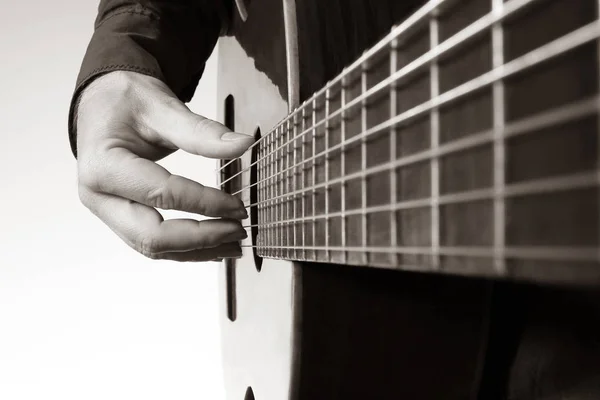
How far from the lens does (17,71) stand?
1.70 metres

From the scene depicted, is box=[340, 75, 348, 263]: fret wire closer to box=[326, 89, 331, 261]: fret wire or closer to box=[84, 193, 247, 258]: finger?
box=[326, 89, 331, 261]: fret wire

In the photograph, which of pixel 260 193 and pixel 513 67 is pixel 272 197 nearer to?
pixel 260 193

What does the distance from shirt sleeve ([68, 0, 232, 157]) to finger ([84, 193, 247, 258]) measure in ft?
0.57

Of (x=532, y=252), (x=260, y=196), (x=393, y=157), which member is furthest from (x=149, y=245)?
(x=532, y=252)

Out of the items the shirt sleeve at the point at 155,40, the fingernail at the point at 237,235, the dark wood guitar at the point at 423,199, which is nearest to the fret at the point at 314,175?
the dark wood guitar at the point at 423,199

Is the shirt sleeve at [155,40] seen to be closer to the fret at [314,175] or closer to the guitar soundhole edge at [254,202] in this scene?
the guitar soundhole edge at [254,202]

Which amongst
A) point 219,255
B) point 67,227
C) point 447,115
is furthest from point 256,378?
point 67,227

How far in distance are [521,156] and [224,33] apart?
0.79 metres

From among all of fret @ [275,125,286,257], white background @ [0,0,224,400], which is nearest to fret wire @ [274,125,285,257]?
fret @ [275,125,286,257]

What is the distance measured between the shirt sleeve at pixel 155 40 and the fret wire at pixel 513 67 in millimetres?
496

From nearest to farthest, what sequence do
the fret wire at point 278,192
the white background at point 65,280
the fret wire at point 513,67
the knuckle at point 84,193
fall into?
the fret wire at point 513,67
the fret wire at point 278,192
the knuckle at point 84,193
the white background at point 65,280

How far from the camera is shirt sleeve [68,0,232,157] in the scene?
71 cm

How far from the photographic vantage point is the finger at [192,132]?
547 mm

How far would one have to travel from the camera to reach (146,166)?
1.98ft
